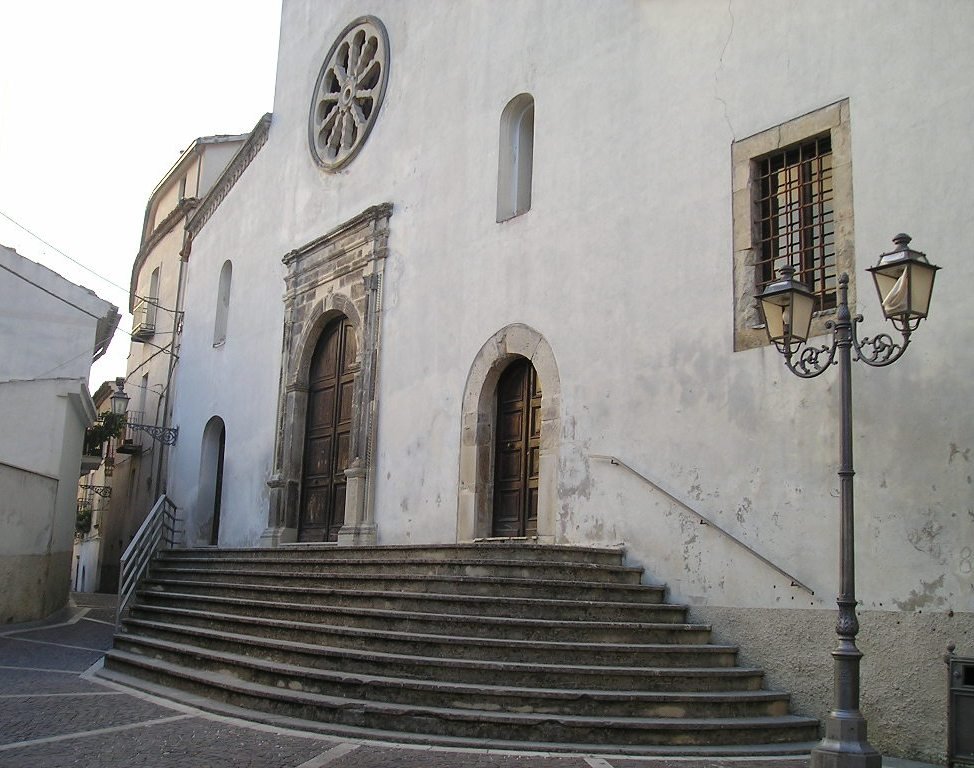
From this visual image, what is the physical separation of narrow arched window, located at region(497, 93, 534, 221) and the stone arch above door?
65.1 inches

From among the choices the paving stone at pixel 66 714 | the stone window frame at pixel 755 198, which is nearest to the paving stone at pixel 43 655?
the paving stone at pixel 66 714

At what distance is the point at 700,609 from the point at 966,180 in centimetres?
397

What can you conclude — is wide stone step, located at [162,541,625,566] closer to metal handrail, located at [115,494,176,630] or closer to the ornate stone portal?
the ornate stone portal

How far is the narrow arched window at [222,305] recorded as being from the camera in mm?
19578

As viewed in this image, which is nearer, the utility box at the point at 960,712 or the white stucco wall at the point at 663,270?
the utility box at the point at 960,712

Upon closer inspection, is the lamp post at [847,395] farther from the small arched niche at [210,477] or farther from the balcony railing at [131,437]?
the balcony railing at [131,437]

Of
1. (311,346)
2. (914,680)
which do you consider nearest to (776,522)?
(914,680)

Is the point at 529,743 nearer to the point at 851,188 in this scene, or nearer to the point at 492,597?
the point at 492,597

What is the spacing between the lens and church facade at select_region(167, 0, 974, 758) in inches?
295

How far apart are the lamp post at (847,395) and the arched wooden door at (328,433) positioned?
8.98 m

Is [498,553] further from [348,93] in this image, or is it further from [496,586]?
[348,93]

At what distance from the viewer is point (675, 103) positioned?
989 cm

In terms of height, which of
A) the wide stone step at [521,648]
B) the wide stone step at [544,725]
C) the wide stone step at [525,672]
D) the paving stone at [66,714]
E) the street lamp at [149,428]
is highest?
the street lamp at [149,428]

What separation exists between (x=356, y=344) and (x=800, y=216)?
25.0 feet
